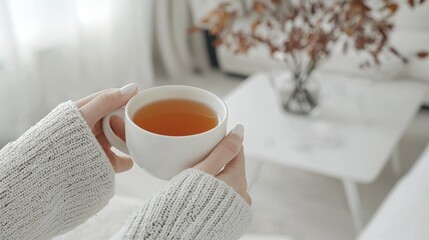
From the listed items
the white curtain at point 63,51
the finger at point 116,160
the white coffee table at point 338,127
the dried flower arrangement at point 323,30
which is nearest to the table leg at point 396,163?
the white coffee table at point 338,127

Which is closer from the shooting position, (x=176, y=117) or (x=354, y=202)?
(x=176, y=117)

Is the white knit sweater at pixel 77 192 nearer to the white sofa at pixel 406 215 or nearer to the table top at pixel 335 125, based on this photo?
the white sofa at pixel 406 215

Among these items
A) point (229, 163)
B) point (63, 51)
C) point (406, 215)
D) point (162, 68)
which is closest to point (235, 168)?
point (229, 163)

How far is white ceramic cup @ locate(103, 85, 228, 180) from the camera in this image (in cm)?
57

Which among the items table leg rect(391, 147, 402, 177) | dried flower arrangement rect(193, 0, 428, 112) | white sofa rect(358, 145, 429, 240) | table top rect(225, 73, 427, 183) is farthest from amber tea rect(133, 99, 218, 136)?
table leg rect(391, 147, 402, 177)

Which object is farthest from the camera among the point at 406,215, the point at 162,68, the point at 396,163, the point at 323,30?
the point at 162,68

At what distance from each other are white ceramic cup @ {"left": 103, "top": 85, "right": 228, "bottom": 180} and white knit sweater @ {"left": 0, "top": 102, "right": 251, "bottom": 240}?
0.06 ft

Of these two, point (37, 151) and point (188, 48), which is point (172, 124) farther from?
point (188, 48)

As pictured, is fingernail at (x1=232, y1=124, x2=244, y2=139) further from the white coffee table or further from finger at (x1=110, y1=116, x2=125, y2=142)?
the white coffee table

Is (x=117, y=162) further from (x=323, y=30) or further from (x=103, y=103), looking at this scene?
(x=323, y=30)

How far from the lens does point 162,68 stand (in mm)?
2963

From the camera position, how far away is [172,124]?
609mm

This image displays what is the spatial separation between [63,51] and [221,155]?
76.1 inches

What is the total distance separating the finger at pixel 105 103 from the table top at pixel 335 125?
1.08 m
